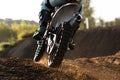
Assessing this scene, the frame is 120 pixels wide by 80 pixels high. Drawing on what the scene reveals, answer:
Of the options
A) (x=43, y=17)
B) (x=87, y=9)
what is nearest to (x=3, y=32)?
(x=87, y=9)

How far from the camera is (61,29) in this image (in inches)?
378

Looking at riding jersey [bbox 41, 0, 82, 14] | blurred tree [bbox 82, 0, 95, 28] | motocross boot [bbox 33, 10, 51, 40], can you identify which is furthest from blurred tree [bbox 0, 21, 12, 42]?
riding jersey [bbox 41, 0, 82, 14]

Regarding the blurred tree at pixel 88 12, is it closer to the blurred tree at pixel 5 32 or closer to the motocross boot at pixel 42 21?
the blurred tree at pixel 5 32

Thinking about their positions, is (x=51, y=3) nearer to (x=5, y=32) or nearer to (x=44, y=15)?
(x=44, y=15)

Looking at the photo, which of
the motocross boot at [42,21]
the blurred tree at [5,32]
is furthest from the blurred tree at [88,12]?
the motocross boot at [42,21]

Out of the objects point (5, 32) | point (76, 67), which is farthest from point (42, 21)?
point (5, 32)

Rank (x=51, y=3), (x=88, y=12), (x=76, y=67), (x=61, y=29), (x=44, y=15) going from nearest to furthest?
1. (x=61, y=29)
2. (x=51, y=3)
3. (x=44, y=15)
4. (x=76, y=67)
5. (x=88, y=12)

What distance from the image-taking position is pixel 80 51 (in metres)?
37.5

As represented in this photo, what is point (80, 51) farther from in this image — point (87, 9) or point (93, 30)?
point (87, 9)

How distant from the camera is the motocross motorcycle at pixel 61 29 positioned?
9.42 metres

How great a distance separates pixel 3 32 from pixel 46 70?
174 feet

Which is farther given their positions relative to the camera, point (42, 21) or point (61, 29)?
point (42, 21)

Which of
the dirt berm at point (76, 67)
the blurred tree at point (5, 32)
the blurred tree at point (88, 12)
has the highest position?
the dirt berm at point (76, 67)

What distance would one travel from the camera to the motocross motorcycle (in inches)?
371
